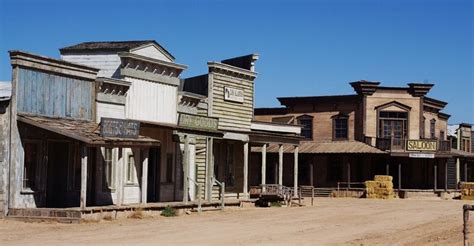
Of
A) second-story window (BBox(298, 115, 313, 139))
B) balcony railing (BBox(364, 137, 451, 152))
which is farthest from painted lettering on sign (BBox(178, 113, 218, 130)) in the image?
second-story window (BBox(298, 115, 313, 139))

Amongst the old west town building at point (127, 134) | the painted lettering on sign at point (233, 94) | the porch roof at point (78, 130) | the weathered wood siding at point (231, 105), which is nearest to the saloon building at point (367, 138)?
the old west town building at point (127, 134)

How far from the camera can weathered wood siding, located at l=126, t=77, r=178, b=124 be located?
27.9 metres

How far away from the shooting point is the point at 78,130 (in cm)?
2311

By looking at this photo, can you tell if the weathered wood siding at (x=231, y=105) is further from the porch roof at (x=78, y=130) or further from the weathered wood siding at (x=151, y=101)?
the porch roof at (x=78, y=130)

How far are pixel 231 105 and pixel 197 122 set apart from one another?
5603 millimetres

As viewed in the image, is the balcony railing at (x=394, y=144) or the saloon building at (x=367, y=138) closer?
the balcony railing at (x=394, y=144)

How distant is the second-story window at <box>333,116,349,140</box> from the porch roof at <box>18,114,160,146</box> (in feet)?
87.4

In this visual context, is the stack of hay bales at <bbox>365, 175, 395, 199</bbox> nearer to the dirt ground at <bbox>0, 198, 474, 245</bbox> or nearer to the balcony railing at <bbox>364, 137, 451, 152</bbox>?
the balcony railing at <bbox>364, 137, 451, 152</bbox>

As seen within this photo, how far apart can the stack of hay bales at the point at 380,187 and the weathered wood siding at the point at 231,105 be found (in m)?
12.8

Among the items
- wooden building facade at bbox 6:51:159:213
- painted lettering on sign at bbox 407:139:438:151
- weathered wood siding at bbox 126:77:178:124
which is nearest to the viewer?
wooden building facade at bbox 6:51:159:213

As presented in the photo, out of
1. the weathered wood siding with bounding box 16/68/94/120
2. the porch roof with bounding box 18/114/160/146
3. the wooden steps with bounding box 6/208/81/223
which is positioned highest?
the weathered wood siding with bounding box 16/68/94/120

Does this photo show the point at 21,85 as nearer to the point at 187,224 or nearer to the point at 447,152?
the point at 187,224

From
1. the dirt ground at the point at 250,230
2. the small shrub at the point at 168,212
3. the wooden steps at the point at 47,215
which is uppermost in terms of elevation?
the wooden steps at the point at 47,215

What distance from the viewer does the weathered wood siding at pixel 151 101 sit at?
27.9m
